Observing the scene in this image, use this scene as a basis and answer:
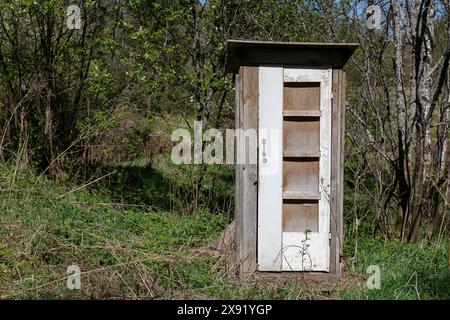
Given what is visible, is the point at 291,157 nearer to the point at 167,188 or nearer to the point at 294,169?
the point at 294,169

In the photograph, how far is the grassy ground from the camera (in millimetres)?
4949

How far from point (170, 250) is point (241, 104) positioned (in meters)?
1.84

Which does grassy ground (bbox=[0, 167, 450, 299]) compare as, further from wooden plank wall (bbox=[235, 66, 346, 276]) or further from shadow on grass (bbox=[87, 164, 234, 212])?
shadow on grass (bbox=[87, 164, 234, 212])

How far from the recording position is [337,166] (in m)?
5.40

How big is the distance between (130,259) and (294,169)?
5.98 ft

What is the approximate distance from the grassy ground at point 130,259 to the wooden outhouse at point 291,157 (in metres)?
0.38

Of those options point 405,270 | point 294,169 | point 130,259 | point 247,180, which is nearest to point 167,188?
point 130,259

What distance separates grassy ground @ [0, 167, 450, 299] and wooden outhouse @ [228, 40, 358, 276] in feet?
1.24

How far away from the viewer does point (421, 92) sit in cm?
689

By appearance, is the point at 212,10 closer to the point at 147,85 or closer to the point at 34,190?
the point at 147,85

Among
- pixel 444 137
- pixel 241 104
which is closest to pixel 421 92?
pixel 444 137

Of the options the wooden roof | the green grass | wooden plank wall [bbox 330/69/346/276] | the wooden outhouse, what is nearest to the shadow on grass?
the green grass
